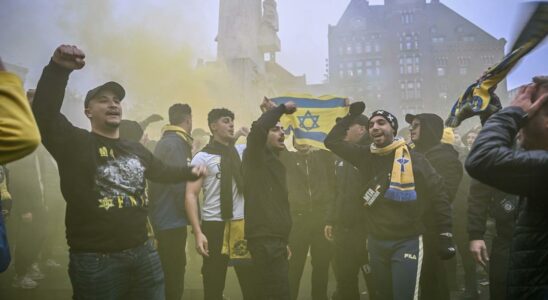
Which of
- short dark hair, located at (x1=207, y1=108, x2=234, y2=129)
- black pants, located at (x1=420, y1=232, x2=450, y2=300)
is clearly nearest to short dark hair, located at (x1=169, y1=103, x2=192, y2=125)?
short dark hair, located at (x1=207, y1=108, x2=234, y2=129)

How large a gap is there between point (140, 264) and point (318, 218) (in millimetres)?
2707

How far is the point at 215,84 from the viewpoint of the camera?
1711 cm

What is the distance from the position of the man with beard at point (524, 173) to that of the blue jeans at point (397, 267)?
1527 millimetres

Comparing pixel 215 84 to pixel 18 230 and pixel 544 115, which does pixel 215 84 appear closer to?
pixel 18 230

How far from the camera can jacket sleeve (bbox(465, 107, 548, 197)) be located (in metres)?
1.78

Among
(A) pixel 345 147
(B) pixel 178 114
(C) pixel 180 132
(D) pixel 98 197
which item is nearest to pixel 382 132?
(A) pixel 345 147

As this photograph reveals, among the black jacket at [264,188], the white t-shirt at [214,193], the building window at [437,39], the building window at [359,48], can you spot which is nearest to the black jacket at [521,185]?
the black jacket at [264,188]

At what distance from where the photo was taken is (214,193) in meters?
4.05

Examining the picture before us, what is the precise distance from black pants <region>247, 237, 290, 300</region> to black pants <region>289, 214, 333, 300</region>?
53.7 inches

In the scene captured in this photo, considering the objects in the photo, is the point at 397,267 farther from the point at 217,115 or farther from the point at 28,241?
the point at 28,241

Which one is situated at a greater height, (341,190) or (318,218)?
(341,190)

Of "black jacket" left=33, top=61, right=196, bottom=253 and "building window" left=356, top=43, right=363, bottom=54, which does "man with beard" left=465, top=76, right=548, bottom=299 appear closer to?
"black jacket" left=33, top=61, right=196, bottom=253

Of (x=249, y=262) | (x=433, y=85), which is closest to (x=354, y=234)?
(x=249, y=262)

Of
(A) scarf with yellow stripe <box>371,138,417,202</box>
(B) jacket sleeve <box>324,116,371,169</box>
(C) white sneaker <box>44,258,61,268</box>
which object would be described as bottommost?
(C) white sneaker <box>44,258,61,268</box>
